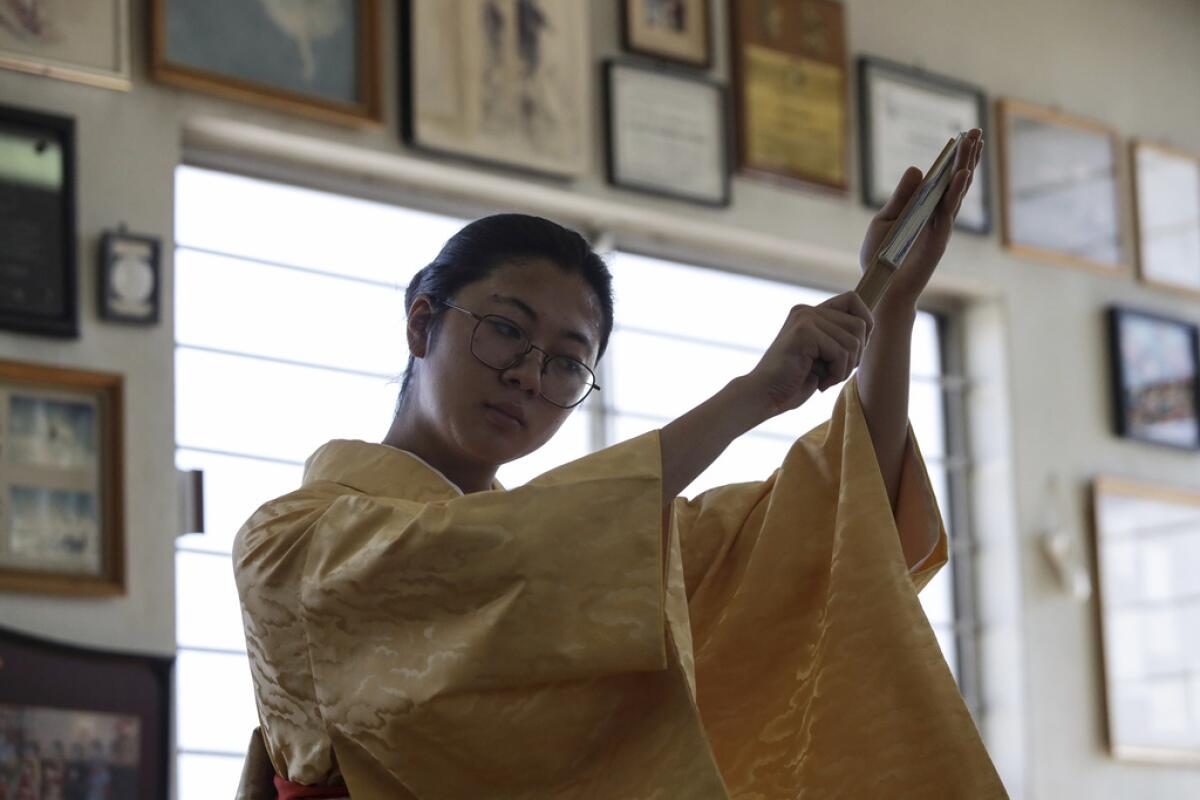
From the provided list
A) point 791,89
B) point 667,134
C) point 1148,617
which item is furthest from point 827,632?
point 1148,617

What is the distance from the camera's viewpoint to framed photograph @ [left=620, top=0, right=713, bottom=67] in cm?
505

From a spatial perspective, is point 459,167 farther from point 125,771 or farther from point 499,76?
point 125,771

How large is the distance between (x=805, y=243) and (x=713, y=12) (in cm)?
66

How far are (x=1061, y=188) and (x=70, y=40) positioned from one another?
10.4 ft

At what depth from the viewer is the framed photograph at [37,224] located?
3898 millimetres

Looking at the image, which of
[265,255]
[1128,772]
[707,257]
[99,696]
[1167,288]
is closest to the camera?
[99,696]

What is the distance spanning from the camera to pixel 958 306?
5852 millimetres

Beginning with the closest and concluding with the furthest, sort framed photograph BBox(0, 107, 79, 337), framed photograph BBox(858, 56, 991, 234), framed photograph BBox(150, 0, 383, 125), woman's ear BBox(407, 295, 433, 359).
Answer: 1. woman's ear BBox(407, 295, 433, 359)
2. framed photograph BBox(0, 107, 79, 337)
3. framed photograph BBox(150, 0, 383, 125)
4. framed photograph BBox(858, 56, 991, 234)

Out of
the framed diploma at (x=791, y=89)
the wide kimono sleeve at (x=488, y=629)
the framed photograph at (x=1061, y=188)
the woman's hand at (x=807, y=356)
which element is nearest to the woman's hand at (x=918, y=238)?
the woman's hand at (x=807, y=356)

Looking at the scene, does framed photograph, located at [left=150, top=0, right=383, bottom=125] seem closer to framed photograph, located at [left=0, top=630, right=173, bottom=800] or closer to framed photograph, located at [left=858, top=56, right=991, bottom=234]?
framed photograph, located at [left=0, top=630, right=173, bottom=800]

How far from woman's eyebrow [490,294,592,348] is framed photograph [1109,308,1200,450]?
439 cm

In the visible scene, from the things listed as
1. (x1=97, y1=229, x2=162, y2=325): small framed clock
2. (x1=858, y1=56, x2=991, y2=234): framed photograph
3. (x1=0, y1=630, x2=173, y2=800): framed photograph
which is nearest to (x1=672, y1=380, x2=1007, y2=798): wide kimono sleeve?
(x1=0, y1=630, x2=173, y2=800): framed photograph

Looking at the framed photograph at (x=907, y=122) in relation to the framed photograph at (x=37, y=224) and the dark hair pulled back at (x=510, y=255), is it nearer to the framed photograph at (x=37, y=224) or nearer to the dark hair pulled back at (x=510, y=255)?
the framed photograph at (x=37, y=224)

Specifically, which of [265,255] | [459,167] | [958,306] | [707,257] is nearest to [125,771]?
[265,255]
